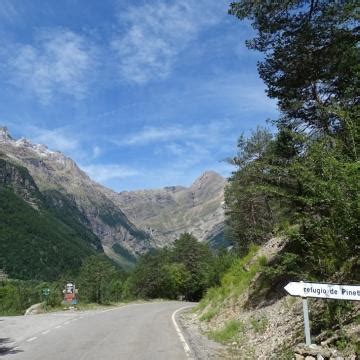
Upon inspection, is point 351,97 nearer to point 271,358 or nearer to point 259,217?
point 271,358

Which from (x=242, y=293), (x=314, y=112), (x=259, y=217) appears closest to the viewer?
(x=314, y=112)

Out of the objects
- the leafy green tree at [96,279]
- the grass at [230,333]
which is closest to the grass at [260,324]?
the grass at [230,333]

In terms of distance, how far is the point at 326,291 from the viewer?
913 centimetres

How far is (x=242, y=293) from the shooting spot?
70.6ft

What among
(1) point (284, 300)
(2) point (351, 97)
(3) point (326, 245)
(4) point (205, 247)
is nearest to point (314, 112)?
(2) point (351, 97)

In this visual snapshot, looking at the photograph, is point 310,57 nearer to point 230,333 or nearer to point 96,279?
point 230,333

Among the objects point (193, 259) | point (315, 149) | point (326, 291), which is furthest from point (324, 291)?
point (193, 259)

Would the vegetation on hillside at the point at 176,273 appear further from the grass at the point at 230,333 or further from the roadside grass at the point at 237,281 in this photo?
the grass at the point at 230,333

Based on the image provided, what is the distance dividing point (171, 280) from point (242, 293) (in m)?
73.2

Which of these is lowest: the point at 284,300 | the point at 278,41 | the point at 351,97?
the point at 284,300

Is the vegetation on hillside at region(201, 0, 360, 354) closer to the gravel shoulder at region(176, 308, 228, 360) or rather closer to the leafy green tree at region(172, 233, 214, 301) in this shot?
the gravel shoulder at region(176, 308, 228, 360)

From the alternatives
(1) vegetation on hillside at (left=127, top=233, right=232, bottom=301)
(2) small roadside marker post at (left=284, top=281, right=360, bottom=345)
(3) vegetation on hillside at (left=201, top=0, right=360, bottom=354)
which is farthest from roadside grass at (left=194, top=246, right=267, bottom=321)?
(1) vegetation on hillside at (left=127, top=233, right=232, bottom=301)

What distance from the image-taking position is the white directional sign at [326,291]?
28.7 feet

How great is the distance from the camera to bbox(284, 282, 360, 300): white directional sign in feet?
28.7
